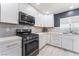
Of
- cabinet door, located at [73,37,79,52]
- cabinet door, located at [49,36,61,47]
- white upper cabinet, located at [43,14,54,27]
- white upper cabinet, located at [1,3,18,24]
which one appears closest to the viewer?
white upper cabinet, located at [1,3,18,24]

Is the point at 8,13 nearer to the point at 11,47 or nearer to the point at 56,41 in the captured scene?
the point at 11,47

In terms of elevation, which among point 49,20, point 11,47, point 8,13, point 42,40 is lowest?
point 42,40

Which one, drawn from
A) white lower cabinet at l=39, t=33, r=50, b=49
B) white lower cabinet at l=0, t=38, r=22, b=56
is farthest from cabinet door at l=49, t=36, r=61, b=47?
white lower cabinet at l=0, t=38, r=22, b=56

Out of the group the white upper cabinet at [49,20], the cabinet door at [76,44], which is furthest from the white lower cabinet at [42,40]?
the cabinet door at [76,44]

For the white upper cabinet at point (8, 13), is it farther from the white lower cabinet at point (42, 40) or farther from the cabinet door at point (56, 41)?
the cabinet door at point (56, 41)

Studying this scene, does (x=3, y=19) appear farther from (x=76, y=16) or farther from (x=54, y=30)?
(x=54, y=30)

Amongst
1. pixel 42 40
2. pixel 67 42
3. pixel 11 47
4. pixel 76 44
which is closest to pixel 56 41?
pixel 67 42

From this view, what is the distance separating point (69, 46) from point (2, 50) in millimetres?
2692

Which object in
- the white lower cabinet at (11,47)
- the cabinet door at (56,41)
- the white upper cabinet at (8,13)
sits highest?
the white upper cabinet at (8,13)

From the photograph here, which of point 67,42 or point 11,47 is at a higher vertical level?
point 11,47

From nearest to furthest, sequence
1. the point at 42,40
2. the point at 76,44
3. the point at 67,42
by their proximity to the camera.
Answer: the point at 76,44
the point at 67,42
the point at 42,40

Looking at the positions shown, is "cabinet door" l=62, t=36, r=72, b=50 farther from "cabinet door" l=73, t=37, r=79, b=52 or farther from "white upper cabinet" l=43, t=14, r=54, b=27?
"white upper cabinet" l=43, t=14, r=54, b=27

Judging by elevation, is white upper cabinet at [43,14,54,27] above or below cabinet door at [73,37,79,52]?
above

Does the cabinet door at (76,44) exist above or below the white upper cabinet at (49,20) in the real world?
below
